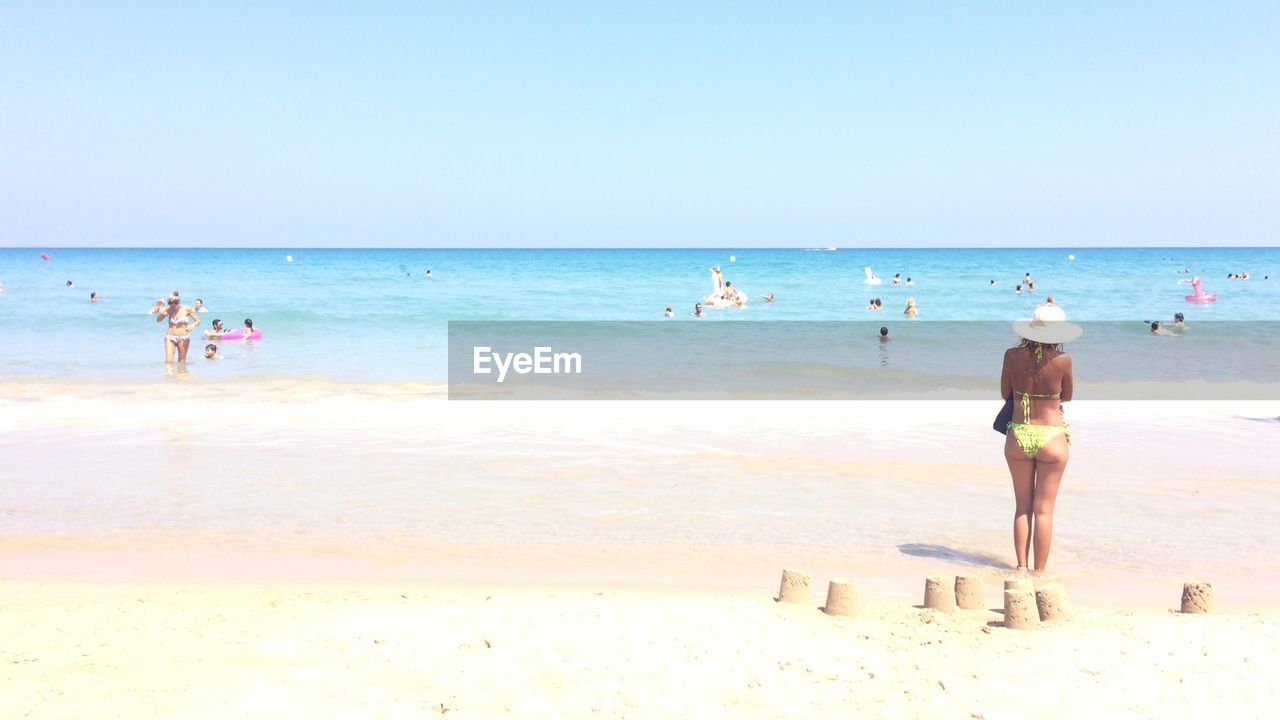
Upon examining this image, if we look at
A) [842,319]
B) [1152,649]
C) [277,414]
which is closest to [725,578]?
[1152,649]

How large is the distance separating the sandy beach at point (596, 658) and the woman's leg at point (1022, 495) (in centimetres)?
83

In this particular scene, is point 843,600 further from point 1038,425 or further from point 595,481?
point 595,481

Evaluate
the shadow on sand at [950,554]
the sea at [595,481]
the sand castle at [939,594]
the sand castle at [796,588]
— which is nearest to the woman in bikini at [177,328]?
the sea at [595,481]

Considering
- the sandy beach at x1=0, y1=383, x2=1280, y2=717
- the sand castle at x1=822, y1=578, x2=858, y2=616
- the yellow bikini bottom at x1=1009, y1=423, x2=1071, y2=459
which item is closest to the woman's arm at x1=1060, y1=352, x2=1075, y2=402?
the yellow bikini bottom at x1=1009, y1=423, x2=1071, y2=459

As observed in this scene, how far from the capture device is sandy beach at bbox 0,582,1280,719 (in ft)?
14.4

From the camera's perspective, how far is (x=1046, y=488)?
6570 mm

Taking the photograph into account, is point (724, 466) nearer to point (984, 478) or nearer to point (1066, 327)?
point (984, 478)

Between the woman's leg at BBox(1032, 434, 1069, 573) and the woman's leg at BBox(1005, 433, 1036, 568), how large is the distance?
0.05 meters

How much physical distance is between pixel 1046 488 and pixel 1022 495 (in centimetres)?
18

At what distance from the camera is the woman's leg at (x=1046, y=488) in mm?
6500

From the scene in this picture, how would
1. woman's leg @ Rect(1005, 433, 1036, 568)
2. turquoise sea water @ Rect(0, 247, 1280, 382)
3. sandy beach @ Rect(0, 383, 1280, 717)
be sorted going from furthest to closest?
turquoise sea water @ Rect(0, 247, 1280, 382) → woman's leg @ Rect(1005, 433, 1036, 568) → sandy beach @ Rect(0, 383, 1280, 717)

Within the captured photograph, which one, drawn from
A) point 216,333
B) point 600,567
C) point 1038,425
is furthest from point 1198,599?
A: point 216,333

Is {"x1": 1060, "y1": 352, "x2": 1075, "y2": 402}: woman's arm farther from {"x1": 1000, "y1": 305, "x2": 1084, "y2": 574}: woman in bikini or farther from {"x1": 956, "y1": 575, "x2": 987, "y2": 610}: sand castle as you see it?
{"x1": 956, "y1": 575, "x2": 987, "y2": 610}: sand castle

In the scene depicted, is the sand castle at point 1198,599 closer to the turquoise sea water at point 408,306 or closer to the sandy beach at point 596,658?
the sandy beach at point 596,658
